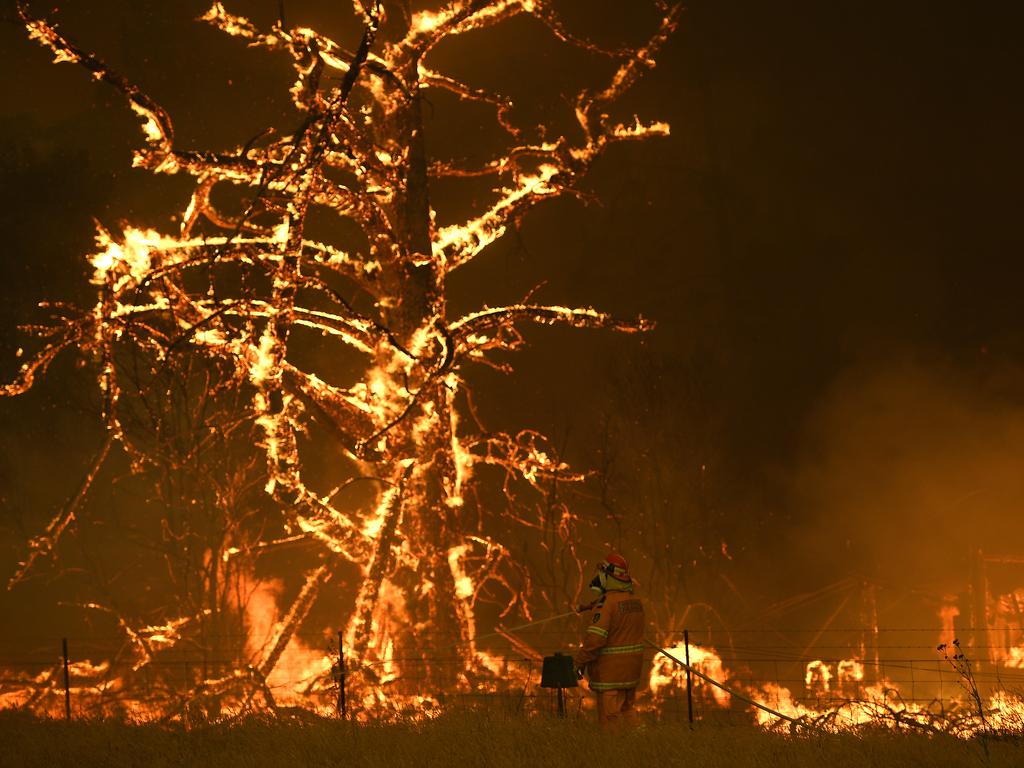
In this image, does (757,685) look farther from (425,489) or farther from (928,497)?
(425,489)

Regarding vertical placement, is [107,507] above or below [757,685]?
above

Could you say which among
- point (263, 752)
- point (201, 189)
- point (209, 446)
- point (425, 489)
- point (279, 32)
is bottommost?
point (263, 752)

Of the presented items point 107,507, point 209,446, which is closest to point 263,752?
point 209,446

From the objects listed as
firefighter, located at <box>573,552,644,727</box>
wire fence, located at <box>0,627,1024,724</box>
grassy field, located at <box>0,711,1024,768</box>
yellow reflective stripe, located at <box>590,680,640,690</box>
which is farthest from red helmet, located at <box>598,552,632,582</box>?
wire fence, located at <box>0,627,1024,724</box>

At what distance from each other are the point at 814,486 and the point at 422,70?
566 inches

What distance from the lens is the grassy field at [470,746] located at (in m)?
8.45

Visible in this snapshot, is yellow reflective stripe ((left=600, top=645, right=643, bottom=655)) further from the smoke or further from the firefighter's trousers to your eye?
the smoke

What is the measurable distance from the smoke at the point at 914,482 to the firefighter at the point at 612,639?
44.9 ft

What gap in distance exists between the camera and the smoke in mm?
22125

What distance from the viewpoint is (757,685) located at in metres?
20.6

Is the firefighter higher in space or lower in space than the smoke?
lower

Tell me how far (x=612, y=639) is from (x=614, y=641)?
22 mm

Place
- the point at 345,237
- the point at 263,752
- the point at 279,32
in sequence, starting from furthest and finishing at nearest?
the point at 345,237 → the point at 279,32 → the point at 263,752

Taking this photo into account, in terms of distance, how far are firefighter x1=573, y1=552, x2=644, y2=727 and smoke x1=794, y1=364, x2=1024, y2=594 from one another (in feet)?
44.9
